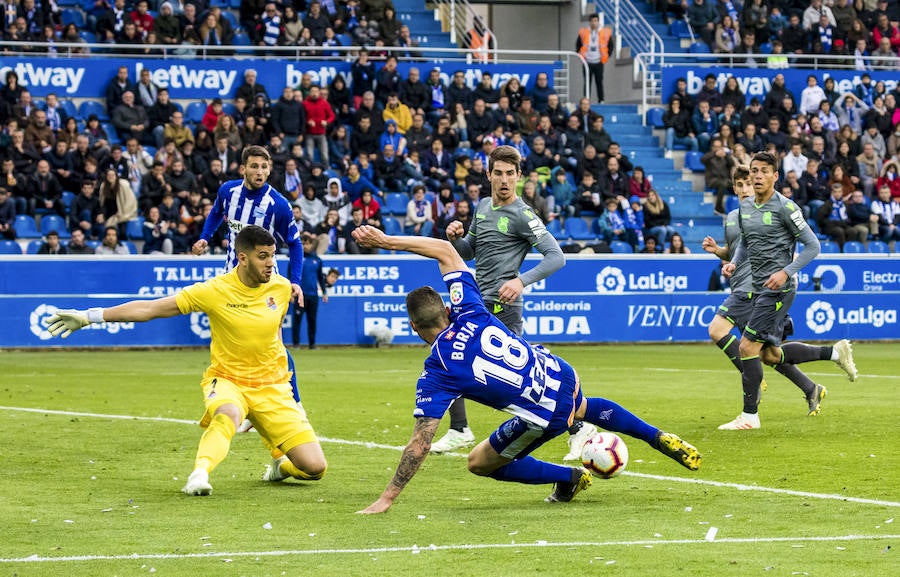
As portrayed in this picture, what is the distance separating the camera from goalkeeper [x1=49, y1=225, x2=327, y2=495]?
9.56 metres

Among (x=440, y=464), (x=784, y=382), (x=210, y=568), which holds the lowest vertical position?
(x=784, y=382)

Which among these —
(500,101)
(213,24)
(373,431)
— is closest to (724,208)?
(500,101)

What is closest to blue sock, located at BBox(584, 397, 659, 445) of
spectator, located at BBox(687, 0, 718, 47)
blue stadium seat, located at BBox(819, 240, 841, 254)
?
blue stadium seat, located at BBox(819, 240, 841, 254)

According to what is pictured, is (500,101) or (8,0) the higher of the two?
(8,0)

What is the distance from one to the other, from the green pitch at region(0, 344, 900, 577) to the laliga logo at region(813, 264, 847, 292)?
516 inches

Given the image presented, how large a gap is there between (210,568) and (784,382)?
539 inches

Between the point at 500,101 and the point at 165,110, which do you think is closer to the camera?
the point at 165,110

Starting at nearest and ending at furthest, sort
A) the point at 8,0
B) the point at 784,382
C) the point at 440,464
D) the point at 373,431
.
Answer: the point at 440,464
the point at 373,431
the point at 784,382
the point at 8,0

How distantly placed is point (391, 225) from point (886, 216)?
448 inches

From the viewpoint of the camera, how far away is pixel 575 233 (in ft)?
103

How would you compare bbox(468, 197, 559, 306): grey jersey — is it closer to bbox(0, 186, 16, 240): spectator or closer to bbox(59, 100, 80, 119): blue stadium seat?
Answer: bbox(0, 186, 16, 240): spectator

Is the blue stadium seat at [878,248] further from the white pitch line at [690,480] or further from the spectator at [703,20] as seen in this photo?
the white pitch line at [690,480]

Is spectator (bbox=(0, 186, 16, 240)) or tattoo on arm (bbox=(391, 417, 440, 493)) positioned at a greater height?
tattoo on arm (bbox=(391, 417, 440, 493))

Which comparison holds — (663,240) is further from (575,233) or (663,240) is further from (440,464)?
(440,464)
